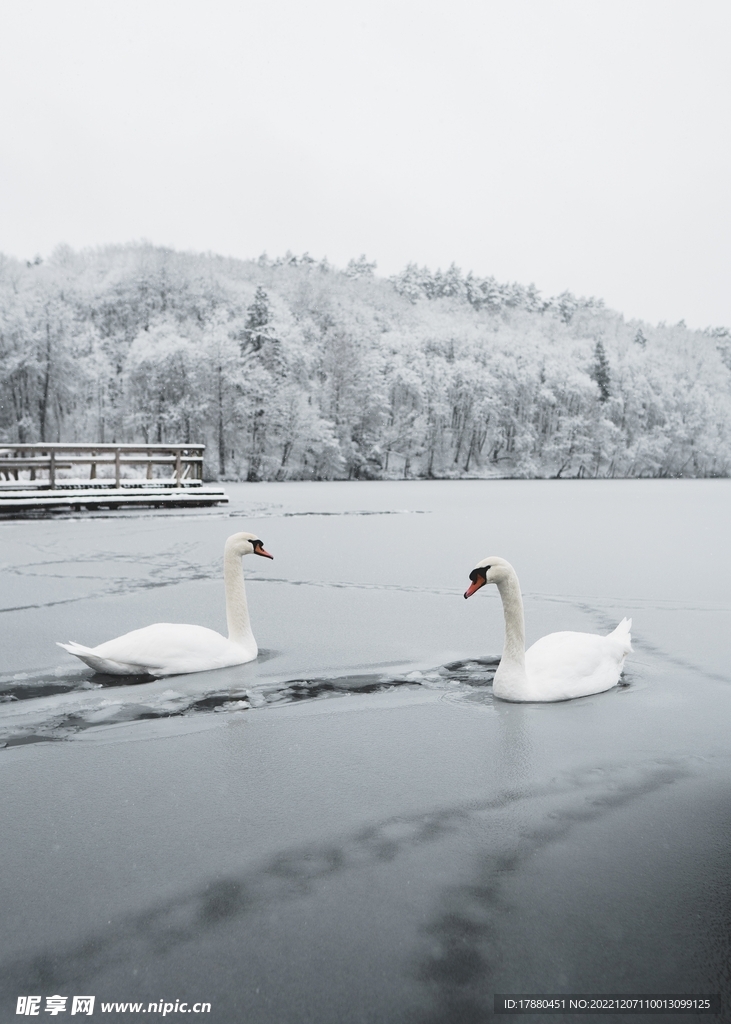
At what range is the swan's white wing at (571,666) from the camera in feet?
14.5

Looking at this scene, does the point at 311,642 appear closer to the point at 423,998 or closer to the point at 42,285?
the point at 423,998

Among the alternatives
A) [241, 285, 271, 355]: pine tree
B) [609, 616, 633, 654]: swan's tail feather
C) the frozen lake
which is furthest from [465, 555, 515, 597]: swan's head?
[241, 285, 271, 355]: pine tree

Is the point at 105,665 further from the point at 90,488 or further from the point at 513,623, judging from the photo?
the point at 90,488

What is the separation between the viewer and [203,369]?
43.9 meters

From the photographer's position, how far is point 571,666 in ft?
14.8

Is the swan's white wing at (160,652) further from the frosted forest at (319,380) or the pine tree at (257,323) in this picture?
the pine tree at (257,323)

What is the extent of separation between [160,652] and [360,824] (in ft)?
7.03

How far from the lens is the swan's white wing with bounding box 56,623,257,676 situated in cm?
468

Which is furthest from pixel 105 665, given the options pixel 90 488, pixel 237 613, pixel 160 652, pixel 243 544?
pixel 90 488

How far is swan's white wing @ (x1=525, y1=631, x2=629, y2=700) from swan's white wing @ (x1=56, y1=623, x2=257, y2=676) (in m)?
1.92

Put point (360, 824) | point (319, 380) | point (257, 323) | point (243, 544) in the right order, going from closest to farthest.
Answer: point (360, 824) < point (243, 544) < point (257, 323) < point (319, 380)

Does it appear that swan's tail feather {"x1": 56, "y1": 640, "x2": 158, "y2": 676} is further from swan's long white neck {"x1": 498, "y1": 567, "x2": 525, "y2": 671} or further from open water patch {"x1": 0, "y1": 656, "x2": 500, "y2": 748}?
swan's long white neck {"x1": 498, "y1": 567, "x2": 525, "y2": 671}

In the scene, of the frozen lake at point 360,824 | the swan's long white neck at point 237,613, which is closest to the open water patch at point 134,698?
the frozen lake at point 360,824

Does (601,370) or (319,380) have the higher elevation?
(601,370)
